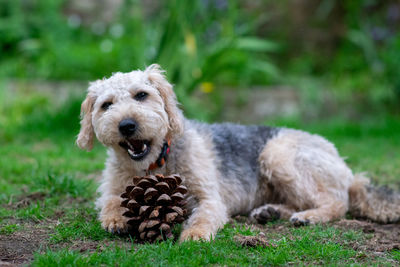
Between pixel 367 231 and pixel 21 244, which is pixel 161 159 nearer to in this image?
pixel 21 244

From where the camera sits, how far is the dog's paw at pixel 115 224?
3.87 metres

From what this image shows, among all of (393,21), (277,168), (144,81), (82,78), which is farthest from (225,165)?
(393,21)

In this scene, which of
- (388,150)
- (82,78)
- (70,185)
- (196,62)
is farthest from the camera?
(82,78)

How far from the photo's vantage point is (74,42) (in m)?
11.3

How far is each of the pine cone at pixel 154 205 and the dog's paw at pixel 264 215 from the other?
1.00m

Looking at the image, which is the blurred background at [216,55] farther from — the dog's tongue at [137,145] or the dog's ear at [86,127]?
the dog's tongue at [137,145]

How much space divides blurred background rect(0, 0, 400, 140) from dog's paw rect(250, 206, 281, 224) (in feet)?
12.8

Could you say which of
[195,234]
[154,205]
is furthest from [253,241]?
[154,205]

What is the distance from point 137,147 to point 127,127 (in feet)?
0.98

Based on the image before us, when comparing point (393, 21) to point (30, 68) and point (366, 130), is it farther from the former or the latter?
point (30, 68)

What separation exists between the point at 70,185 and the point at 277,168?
2.32 metres

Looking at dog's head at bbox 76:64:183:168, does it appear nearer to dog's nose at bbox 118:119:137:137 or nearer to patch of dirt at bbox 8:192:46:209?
dog's nose at bbox 118:119:137:137

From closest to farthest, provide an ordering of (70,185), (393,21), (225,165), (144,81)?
(144,81) < (225,165) < (70,185) < (393,21)

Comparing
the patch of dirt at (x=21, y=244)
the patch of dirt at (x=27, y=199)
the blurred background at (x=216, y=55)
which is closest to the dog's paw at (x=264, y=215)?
the patch of dirt at (x=21, y=244)
